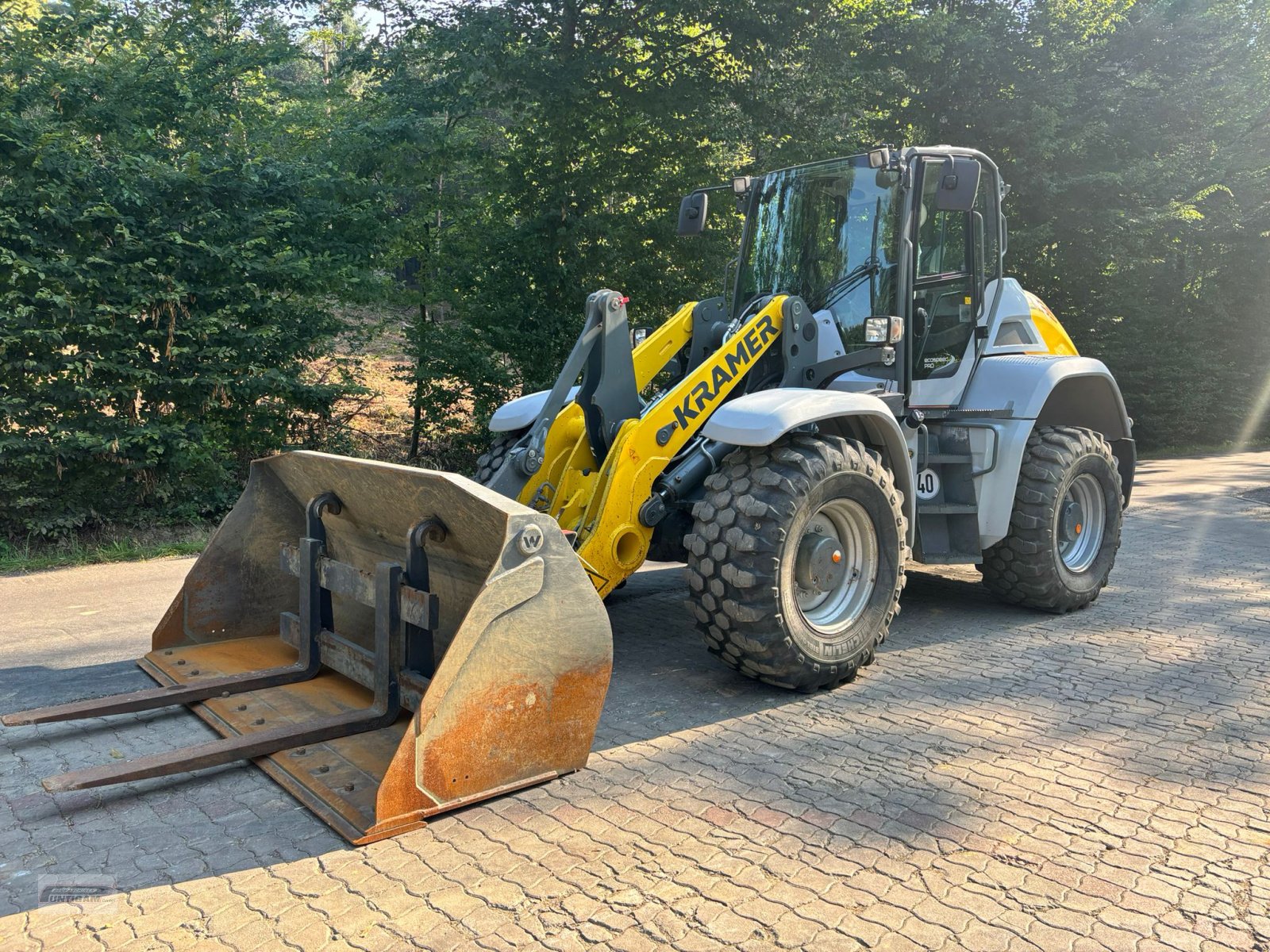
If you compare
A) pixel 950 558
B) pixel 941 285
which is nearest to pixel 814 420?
pixel 950 558

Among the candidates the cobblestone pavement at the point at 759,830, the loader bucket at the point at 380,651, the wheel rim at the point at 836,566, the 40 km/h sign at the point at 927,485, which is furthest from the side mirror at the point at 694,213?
the loader bucket at the point at 380,651

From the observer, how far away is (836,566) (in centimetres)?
510

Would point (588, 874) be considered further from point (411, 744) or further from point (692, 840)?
point (411, 744)

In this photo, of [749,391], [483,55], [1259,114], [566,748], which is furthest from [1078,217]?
[566,748]

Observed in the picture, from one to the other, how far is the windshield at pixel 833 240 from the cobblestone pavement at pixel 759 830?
214 centimetres

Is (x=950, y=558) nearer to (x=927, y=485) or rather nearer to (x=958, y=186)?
(x=927, y=485)

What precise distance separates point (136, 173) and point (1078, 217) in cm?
1566

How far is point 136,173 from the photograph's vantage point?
9.02 metres

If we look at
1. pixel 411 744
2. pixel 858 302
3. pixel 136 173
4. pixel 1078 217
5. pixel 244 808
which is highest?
pixel 1078 217

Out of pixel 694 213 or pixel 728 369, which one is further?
pixel 694 213

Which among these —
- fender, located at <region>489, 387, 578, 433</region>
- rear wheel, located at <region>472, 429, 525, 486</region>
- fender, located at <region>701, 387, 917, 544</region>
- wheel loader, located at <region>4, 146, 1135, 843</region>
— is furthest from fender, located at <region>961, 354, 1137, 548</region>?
rear wheel, located at <region>472, 429, 525, 486</region>

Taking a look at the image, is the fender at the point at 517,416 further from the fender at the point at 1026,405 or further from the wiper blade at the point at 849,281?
the fender at the point at 1026,405

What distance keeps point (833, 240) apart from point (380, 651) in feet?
12.5

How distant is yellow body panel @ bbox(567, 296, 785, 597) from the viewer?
4.85m
